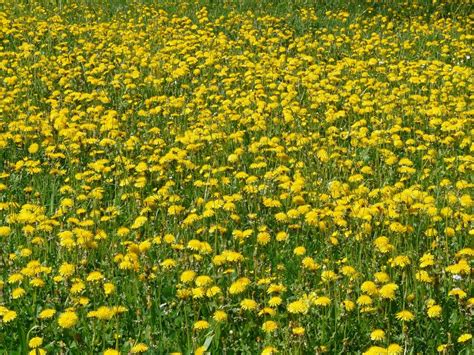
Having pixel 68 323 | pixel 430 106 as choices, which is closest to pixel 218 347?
pixel 68 323

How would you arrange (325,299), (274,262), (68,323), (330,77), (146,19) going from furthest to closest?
(146,19) < (330,77) < (274,262) < (325,299) < (68,323)

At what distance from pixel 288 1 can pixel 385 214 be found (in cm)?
803

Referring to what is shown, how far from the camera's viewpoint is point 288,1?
37.2ft

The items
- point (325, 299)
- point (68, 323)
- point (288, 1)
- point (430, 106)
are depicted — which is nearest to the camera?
point (68, 323)

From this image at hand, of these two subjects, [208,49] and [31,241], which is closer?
[31,241]

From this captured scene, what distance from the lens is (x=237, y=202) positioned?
179 inches

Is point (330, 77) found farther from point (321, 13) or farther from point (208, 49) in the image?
point (321, 13)

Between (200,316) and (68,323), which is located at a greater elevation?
(68,323)

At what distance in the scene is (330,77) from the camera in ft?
22.5

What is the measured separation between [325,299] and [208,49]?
5619 mm

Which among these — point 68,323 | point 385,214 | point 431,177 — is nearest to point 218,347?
point 68,323

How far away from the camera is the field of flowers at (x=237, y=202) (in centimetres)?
324

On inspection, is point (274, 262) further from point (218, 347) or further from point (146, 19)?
point (146, 19)

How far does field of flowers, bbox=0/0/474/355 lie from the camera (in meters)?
3.24
